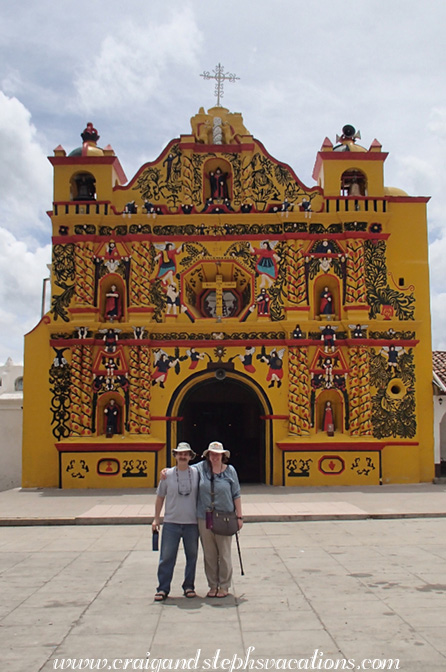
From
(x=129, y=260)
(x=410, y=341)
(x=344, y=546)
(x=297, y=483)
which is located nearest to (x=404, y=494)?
(x=297, y=483)

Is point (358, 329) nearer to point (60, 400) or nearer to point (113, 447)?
point (113, 447)

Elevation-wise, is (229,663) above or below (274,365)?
below

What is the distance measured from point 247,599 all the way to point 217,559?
1.70 feet

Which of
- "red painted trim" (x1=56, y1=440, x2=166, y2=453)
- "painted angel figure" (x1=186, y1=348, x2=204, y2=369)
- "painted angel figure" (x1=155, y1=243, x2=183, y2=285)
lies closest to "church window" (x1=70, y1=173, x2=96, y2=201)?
"painted angel figure" (x1=155, y1=243, x2=183, y2=285)

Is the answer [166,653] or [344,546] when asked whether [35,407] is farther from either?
[166,653]

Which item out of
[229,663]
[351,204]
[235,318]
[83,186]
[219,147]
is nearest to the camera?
[229,663]

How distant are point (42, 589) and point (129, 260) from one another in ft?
Result: 43.3

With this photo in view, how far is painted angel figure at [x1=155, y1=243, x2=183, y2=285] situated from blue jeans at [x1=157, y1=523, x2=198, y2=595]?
12.8 meters

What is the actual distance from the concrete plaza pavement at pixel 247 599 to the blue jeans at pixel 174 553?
206 millimetres

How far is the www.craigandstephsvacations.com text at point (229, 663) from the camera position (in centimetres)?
532

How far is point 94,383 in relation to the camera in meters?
19.5

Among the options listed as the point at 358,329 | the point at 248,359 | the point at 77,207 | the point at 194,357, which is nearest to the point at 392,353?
the point at 358,329

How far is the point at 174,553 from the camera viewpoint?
24.6ft

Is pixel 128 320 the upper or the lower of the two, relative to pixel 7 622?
upper
